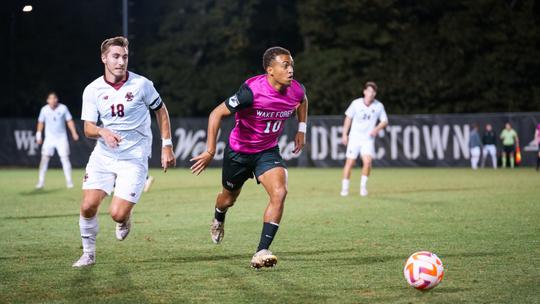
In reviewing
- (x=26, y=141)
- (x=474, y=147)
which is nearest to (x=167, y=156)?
(x=474, y=147)

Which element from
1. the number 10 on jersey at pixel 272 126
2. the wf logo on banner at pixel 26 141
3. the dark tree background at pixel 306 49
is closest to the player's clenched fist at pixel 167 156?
the number 10 on jersey at pixel 272 126

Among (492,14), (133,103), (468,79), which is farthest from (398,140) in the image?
(133,103)

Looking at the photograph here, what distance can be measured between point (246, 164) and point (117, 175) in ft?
4.73

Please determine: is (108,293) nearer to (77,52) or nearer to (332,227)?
(332,227)

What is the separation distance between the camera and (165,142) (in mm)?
9688

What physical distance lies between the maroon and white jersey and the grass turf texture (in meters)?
1.25

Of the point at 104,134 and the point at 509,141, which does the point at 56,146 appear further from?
the point at 509,141

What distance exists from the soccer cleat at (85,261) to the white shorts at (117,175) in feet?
2.33

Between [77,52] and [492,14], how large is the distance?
2457 cm

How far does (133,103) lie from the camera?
9516mm

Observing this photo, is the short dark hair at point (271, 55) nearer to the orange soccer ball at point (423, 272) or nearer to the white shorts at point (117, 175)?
the white shorts at point (117, 175)

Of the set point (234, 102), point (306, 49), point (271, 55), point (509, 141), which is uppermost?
point (306, 49)

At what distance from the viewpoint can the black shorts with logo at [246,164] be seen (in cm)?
982

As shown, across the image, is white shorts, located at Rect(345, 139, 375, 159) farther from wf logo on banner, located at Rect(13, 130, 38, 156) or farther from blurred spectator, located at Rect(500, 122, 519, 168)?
wf logo on banner, located at Rect(13, 130, 38, 156)
